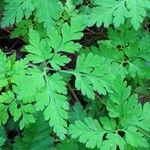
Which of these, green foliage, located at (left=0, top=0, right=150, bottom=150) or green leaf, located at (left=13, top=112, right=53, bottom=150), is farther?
green leaf, located at (left=13, top=112, right=53, bottom=150)

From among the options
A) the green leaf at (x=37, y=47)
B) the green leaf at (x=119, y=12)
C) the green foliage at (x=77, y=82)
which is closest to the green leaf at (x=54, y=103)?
the green foliage at (x=77, y=82)

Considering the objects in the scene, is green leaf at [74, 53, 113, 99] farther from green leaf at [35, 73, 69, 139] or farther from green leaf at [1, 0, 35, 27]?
green leaf at [1, 0, 35, 27]

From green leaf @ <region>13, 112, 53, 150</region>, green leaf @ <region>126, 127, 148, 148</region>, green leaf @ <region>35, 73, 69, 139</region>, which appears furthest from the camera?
green leaf @ <region>13, 112, 53, 150</region>

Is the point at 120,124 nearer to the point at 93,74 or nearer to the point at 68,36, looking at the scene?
the point at 93,74

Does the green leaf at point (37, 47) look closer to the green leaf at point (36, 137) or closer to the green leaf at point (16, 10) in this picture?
the green leaf at point (16, 10)

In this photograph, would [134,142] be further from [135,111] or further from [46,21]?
[46,21]

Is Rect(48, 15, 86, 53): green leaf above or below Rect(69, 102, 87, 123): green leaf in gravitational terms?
above

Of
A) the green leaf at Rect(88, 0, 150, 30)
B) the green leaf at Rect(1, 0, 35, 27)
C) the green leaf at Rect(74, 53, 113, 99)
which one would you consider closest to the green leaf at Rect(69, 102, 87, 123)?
the green leaf at Rect(74, 53, 113, 99)

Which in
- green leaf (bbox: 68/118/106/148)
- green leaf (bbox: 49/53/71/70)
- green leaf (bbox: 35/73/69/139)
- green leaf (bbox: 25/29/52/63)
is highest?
green leaf (bbox: 25/29/52/63)
